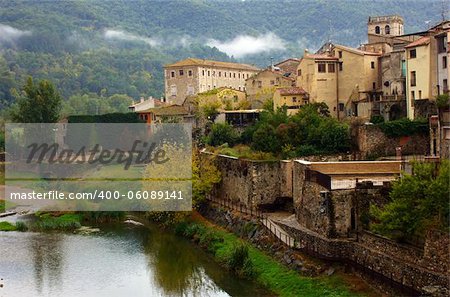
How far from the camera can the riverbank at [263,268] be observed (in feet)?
78.7

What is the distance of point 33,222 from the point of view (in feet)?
134

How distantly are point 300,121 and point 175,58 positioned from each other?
486 feet

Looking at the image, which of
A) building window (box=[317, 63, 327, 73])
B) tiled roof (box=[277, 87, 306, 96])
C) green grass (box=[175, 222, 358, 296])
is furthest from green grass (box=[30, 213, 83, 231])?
building window (box=[317, 63, 327, 73])

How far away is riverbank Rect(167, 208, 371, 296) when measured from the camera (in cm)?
2400

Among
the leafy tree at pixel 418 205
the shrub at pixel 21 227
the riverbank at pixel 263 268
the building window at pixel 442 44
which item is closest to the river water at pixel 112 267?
the riverbank at pixel 263 268

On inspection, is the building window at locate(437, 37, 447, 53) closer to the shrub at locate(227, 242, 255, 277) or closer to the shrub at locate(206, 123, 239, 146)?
the shrub at locate(227, 242, 255, 277)

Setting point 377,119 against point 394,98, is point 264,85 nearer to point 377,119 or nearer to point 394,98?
point 394,98

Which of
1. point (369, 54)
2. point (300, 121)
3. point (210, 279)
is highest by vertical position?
point (369, 54)

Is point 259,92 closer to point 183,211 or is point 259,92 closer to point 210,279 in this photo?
point 183,211

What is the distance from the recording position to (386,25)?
201 ft

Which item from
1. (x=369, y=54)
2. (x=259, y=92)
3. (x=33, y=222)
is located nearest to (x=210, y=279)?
(x=33, y=222)

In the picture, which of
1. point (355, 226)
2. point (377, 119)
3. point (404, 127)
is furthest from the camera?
point (377, 119)

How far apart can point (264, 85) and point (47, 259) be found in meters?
29.5

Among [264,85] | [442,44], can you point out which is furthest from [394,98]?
[264,85]
